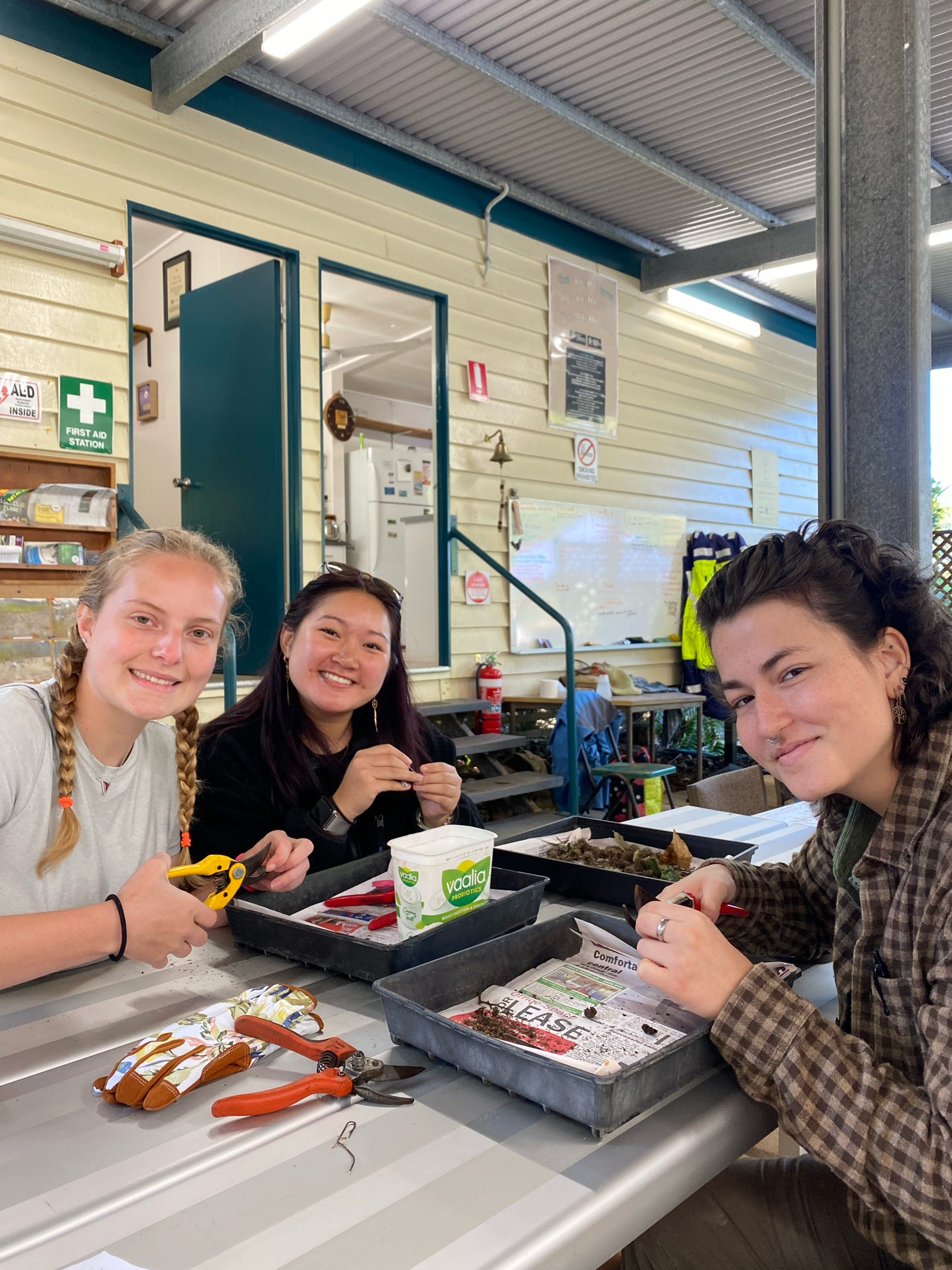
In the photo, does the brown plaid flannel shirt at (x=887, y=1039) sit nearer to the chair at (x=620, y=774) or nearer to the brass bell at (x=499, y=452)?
the chair at (x=620, y=774)

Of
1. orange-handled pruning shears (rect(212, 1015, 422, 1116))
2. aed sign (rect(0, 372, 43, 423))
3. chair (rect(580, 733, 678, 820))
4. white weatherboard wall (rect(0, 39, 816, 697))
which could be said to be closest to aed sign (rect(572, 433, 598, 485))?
white weatherboard wall (rect(0, 39, 816, 697))

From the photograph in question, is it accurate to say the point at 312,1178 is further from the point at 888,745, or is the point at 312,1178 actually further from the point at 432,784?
the point at 432,784

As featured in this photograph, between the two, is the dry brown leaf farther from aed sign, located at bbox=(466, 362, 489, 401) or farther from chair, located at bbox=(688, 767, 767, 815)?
aed sign, located at bbox=(466, 362, 489, 401)

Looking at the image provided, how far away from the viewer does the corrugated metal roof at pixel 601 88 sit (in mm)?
4352

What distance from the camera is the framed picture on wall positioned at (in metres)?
6.50

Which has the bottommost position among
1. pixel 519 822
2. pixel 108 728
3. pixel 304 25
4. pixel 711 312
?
pixel 519 822

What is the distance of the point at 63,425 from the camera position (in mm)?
4098

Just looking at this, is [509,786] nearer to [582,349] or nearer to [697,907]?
[582,349]

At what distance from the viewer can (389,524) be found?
309 inches

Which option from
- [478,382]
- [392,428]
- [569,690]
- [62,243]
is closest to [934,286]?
[478,382]

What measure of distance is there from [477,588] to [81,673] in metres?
4.63

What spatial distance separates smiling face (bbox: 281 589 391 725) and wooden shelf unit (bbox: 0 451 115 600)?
211 centimetres

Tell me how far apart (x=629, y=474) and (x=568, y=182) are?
2177 mm

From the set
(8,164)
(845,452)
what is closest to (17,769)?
(845,452)
